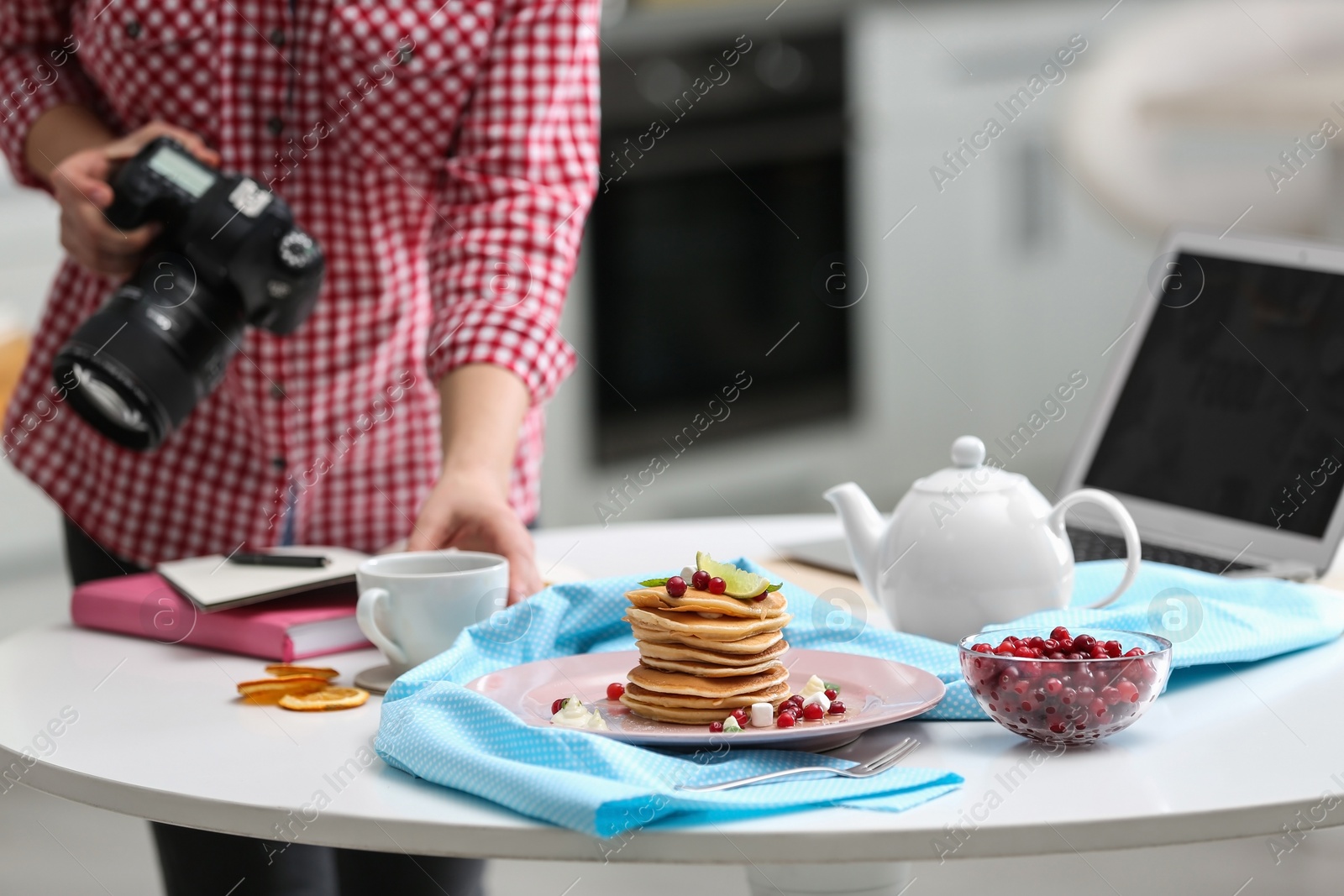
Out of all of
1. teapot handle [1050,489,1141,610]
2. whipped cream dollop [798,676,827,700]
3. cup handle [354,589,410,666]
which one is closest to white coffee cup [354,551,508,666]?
cup handle [354,589,410,666]

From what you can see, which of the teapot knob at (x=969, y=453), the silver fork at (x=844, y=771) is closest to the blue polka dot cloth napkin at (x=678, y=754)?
the silver fork at (x=844, y=771)

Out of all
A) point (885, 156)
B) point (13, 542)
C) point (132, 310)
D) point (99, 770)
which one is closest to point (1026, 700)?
point (99, 770)

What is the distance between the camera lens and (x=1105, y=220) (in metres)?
3.92

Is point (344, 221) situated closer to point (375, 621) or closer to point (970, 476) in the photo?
point (375, 621)

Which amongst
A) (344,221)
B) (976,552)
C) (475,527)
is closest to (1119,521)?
(976,552)

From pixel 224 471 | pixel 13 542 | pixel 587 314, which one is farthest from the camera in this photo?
pixel 587 314

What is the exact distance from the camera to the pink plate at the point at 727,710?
0.69m

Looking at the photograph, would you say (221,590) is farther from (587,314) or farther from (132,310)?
(587,314)

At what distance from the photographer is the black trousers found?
1.03m

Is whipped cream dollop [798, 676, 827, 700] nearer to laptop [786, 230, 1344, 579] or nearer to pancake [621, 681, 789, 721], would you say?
pancake [621, 681, 789, 721]

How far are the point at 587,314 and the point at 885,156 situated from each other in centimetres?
98

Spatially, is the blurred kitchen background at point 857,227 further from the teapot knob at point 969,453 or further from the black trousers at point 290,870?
the teapot knob at point 969,453

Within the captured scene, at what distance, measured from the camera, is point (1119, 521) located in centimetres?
86

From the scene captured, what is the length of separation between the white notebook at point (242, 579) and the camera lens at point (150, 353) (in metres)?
0.09
